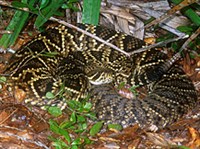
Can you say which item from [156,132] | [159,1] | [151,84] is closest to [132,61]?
[151,84]

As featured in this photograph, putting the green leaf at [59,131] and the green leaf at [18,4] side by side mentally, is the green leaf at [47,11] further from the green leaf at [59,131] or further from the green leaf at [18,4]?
the green leaf at [59,131]

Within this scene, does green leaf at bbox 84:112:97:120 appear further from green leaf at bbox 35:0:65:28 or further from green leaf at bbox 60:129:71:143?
green leaf at bbox 35:0:65:28

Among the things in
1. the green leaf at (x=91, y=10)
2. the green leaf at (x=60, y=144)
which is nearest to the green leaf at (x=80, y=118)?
the green leaf at (x=60, y=144)

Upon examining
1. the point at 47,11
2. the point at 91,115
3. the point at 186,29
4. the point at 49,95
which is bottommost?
the point at 91,115

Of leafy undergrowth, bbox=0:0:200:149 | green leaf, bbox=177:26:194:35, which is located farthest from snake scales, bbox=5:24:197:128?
green leaf, bbox=177:26:194:35

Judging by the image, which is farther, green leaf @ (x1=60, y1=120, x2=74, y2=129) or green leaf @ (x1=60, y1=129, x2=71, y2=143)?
green leaf @ (x1=60, y1=120, x2=74, y2=129)

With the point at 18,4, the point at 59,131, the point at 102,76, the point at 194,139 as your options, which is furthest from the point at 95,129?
the point at 18,4

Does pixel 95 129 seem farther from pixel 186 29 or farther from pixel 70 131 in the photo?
pixel 186 29
